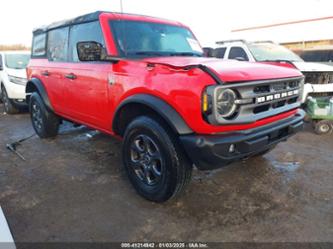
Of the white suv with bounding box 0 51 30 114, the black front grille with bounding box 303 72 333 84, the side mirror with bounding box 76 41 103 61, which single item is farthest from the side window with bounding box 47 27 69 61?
the black front grille with bounding box 303 72 333 84

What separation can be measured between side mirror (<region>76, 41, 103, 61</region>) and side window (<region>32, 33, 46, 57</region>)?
2205 mm

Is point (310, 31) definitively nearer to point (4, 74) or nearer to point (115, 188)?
point (4, 74)

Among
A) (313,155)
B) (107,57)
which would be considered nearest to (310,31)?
(313,155)

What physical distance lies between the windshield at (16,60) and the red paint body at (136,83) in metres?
3.72

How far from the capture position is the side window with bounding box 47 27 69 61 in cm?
439

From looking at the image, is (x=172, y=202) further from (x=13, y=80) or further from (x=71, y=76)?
(x=13, y=80)

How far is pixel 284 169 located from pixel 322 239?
1.50 metres

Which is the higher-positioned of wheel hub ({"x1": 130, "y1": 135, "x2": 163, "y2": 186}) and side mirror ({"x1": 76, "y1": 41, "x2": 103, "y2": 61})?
side mirror ({"x1": 76, "y1": 41, "x2": 103, "y2": 61})

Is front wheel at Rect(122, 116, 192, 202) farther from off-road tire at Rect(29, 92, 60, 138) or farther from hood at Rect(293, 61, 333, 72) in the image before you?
hood at Rect(293, 61, 333, 72)

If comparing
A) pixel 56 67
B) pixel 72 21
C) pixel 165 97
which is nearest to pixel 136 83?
pixel 165 97

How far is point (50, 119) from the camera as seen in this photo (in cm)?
514

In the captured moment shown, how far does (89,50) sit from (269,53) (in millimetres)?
5479

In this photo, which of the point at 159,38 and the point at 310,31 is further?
the point at 310,31

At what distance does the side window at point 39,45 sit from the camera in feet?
16.8
